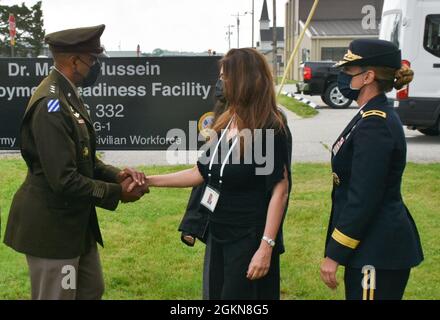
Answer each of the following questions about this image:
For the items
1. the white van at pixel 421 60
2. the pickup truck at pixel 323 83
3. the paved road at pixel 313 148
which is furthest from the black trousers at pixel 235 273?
the pickup truck at pixel 323 83

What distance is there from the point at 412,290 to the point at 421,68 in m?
8.17

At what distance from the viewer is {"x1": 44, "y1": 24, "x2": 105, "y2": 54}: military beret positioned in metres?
3.13

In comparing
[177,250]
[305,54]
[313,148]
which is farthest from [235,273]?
[305,54]

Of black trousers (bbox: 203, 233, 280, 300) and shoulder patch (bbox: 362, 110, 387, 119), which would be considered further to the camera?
black trousers (bbox: 203, 233, 280, 300)

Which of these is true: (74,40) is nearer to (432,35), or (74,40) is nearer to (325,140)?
(325,140)

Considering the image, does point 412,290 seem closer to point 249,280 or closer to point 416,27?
point 249,280

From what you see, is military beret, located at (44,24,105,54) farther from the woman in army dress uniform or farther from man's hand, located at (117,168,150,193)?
the woman in army dress uniform

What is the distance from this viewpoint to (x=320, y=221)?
661 centimetres

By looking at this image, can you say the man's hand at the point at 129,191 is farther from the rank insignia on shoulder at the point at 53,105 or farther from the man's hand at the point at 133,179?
the rank insignia on shoulder at the point at 53,105

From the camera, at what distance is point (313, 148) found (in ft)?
38.1

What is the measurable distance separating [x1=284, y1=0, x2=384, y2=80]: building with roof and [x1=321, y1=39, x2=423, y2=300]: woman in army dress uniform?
49.1 m

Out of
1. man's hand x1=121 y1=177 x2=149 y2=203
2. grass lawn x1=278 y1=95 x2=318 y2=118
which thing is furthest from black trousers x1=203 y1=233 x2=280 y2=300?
grass lawn x1=278 y1=95 x2=318 y2=118

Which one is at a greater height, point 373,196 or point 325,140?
point 373,196

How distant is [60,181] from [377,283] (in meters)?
1.59
